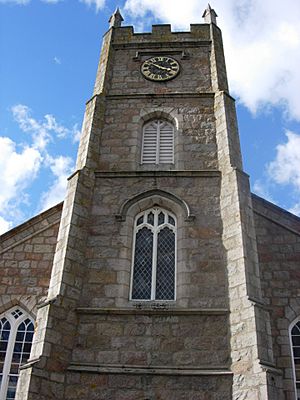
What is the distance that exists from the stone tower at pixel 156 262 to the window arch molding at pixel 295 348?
178 cm

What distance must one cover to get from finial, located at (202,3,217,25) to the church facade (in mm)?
3685

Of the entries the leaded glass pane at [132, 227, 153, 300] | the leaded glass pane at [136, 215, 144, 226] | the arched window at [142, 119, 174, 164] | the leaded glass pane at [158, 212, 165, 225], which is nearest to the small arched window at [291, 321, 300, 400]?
the leaded glass pane at [132, 227, 153, 300]

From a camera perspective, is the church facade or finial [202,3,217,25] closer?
the church facade

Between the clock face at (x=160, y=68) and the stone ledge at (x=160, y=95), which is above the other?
the clock face at (x=160, y=68)

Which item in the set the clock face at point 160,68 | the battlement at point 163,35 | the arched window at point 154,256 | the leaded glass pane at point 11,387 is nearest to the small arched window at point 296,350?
the arched window at point 154,256

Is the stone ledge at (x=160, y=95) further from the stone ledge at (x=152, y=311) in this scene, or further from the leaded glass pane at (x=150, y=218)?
the stone ledge at (x=152, y=311)

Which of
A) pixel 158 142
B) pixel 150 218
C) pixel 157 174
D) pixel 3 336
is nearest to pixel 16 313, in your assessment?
pixel 3 336

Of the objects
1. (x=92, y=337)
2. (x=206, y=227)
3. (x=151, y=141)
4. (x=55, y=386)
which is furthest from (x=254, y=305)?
(x=151, y=141)

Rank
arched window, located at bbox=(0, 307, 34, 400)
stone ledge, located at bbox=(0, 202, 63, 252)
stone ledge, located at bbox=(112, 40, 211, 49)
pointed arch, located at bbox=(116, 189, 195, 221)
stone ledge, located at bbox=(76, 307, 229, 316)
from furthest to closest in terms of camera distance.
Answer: stone ledge, located at bbox=(112, 40, 211, 49)
stone ledge, located at bbox=(0, 202, 63, 252)
pointed arch, located at bbox=(116, 189, 195, 221)
arched window, located at bbox=(0, 307, 34, 400)
stone ledge, located at bbox=(76, 307, 229, 316)

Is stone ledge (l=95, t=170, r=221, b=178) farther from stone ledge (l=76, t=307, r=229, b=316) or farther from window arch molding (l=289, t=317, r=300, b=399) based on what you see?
window arch molding (l=289, t=317, r=300, b=399)

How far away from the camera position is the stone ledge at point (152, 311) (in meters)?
10.8

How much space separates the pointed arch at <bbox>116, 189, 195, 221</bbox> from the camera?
1269cm

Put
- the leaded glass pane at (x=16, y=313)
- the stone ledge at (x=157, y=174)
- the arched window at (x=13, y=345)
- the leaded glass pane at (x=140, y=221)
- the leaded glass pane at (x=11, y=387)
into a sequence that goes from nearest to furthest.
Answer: the leaded glass pane at (x=11, y=387) < the arched window at (x=13, y=345) < the leaded glass pane at (x=16, y=313) < the leaded glass pane at (x=140, y=221) < the stone ledge at (x=157, y=174)

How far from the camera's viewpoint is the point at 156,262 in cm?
1220
